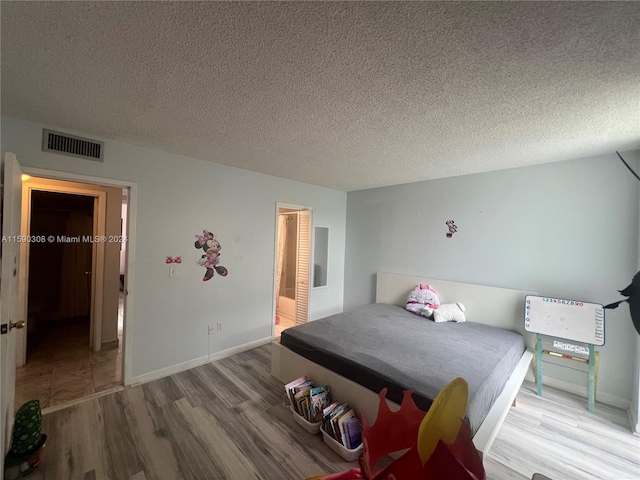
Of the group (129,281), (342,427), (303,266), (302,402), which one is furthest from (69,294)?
(342,427)

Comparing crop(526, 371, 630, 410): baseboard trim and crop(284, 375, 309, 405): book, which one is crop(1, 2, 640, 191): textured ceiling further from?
crop(526, 371, 630, 410): baseboard trim

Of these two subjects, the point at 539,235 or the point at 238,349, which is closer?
the point at 539,235

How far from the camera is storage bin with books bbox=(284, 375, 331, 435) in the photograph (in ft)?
6.36

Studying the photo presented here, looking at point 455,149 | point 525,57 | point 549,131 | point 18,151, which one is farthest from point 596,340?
point 18,151

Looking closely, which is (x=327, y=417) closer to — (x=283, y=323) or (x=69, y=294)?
(x=283, y=323)

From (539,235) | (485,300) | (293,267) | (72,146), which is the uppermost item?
(72,146)

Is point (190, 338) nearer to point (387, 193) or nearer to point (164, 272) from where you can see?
point (164, 272)

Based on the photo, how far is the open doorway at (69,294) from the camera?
2.54 meters

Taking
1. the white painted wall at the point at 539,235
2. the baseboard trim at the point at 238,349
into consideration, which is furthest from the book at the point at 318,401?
the white painted wall at the point at 539,235

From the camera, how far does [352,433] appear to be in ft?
5.69

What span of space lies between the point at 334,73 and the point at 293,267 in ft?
12.0

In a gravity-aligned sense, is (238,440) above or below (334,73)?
below

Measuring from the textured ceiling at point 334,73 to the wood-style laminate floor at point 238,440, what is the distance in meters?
2.39

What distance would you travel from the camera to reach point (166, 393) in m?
2.38
